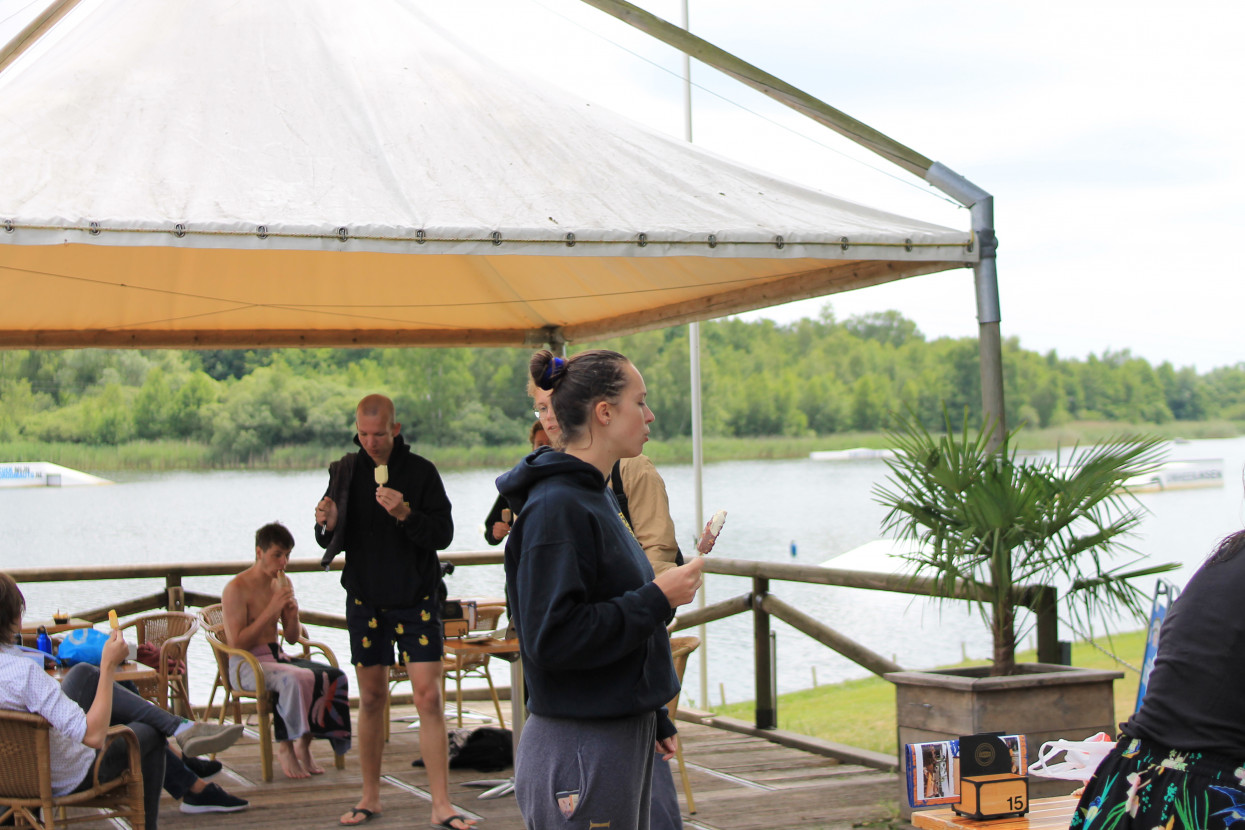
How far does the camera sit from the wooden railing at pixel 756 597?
5.06 meters

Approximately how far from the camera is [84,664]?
3707mm

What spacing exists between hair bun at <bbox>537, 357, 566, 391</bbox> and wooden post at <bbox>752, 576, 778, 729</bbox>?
3.94 metres

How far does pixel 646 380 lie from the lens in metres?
37.7

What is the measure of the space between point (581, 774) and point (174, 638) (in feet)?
14.0

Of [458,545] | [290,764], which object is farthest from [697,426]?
[458,545]

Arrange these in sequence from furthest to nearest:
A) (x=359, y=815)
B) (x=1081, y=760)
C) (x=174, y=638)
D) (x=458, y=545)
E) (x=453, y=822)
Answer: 1. (x=458, y=545)
2. (x=174, y=638)
3. (x=359, y=815)
4. (x=453, y=822)
5. (x=1081, y=760)

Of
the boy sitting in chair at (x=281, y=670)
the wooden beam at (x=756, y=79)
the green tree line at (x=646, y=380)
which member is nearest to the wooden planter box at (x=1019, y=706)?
the wooden beam at (x=756, y=79)

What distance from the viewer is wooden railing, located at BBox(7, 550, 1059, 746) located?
5.06 m

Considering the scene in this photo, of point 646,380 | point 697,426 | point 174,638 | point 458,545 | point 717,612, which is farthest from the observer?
point 646,380

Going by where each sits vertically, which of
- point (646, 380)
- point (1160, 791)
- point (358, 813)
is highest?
point (646, 380)

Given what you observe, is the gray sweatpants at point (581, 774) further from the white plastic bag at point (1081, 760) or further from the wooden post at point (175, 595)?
the wooden post at point (175, 595)

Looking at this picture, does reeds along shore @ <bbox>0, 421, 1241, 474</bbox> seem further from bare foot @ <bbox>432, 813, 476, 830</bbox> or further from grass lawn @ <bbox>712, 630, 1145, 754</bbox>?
bare foot @ <bbox>432, 813, 476, 830</bbox>

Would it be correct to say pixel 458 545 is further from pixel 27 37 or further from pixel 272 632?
pixel 27 37

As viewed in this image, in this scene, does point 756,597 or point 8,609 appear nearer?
point 8,609
